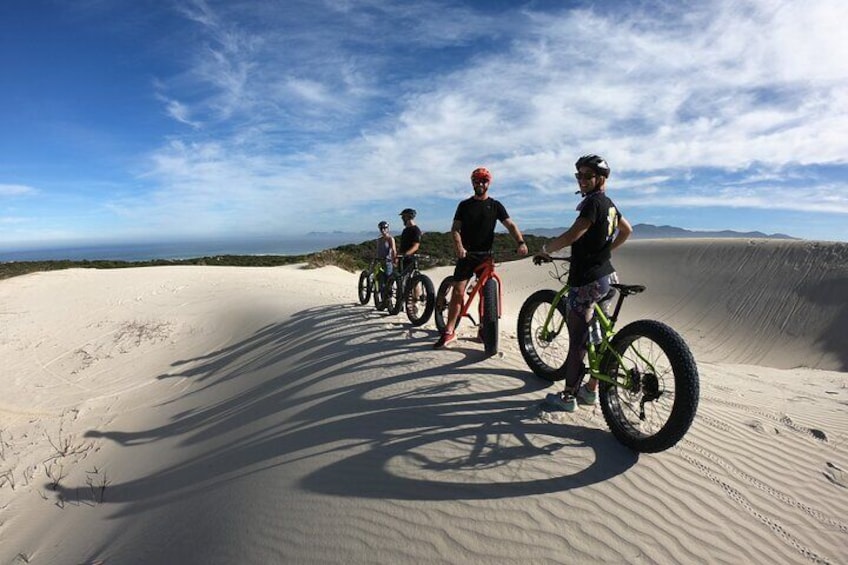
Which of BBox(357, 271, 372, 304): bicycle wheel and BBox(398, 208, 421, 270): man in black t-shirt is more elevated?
BBox(398, 208, 421, 270): man in black t-shirt

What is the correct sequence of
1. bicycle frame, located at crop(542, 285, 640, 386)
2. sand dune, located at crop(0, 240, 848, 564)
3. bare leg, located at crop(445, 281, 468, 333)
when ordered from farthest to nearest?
bare leg, located at crop(445, 281, 468, 333) → bicycle frame, located at crop(542, 285, 640, 386) → sand dune, located at crop(0, 240, 848, 564)

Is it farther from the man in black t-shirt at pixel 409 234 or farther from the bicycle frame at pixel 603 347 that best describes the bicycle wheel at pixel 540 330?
the man in black t-shirt at pixel 409 234

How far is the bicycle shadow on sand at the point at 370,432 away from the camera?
321 centimetres

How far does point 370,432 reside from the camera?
387cm

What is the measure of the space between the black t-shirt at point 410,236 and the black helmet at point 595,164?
14.3ft

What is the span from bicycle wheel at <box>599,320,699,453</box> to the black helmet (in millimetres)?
1246

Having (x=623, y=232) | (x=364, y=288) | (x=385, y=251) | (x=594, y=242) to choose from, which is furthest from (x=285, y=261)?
(x=594, y=242)

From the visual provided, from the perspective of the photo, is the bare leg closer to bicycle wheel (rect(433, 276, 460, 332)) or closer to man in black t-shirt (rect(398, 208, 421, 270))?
bicycle wheel (rect(433, 276, 460, 332))

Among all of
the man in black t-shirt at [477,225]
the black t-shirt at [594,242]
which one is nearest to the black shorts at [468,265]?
the man in black t-shirt at [477,225]

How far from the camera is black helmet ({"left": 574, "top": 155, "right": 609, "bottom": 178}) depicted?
3506 mm

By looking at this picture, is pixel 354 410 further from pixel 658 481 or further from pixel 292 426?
pixel 658 481

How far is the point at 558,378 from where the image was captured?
15.2 feet

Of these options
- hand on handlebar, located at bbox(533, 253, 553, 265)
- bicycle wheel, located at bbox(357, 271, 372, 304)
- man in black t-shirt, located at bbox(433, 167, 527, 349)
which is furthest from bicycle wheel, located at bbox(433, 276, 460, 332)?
bicycle wheel, located at bbox(357, 271, 372, 304)

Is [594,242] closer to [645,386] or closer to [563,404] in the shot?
[645,386]
